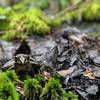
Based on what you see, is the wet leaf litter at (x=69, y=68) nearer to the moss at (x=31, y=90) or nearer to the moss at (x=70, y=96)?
the moss at (x=70, y=96)

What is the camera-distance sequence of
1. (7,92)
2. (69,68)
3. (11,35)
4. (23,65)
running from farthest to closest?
(11,35) < (69,68) < (23,65) < (7,92)

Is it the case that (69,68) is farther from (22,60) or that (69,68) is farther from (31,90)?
(31,90)

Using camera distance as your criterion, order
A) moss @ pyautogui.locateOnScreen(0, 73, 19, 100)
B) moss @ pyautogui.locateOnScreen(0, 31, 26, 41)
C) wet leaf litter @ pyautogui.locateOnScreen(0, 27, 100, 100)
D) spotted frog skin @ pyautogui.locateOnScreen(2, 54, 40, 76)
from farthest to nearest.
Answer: moss @ pyautogui.locateOnScreen(0, 31, 26, 41) → spotted frog skin @ pyautogui.locateOnScreen(2, 54, 40, 76) → wet leaf litter @ pyautogui.locateOnScreen(0, 27, 100, 100) → moss @ pyautogui.locateOnScreen(0, 73, 19, 100)

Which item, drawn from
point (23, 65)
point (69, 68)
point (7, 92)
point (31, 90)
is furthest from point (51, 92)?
point (69, 68)

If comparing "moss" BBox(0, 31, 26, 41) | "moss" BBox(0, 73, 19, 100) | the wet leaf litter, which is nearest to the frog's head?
the wet leaf litter

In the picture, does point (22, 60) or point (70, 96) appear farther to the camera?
point (22, 60)

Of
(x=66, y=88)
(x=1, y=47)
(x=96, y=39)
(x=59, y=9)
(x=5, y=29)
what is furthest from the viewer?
(x=59, y=9)

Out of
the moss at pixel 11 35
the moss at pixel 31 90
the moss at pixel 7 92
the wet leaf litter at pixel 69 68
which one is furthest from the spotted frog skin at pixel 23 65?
the moss at pixel 11 35

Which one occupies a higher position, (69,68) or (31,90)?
(31,90)

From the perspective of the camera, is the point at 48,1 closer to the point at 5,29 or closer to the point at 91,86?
the point at 5,29

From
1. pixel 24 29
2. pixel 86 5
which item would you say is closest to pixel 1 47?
pixel 24 29

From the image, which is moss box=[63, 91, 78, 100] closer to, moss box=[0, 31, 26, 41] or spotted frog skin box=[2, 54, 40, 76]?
spotted frog skin box=[2, 54, 40, 76]
